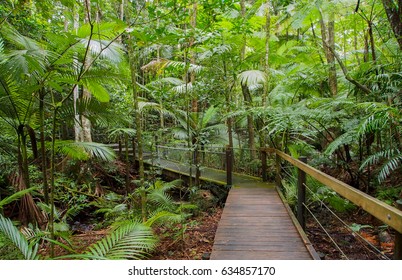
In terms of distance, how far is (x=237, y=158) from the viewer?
21.0 feet

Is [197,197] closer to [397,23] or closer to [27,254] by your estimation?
[27,254]

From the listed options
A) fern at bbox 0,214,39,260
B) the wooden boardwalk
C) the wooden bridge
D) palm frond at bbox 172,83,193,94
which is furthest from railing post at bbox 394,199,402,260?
palm frond at bbox 172,83,193,94

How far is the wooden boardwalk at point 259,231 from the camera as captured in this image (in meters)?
2.13

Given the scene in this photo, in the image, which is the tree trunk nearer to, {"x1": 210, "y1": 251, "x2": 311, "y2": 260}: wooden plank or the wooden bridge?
the wooden bridge

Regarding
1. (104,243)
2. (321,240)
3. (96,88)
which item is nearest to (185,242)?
(104,243)

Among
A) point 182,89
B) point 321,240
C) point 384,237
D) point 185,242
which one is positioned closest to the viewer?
point 384,237

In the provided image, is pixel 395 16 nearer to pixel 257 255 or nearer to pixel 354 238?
pixel 354 238

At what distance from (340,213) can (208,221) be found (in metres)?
1.96

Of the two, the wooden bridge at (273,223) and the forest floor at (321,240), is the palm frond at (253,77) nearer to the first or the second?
the wooden bridge at (273,223)

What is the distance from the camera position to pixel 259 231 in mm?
2633

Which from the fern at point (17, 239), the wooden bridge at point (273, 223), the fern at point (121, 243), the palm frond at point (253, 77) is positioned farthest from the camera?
the palm frond at point (253, 77)

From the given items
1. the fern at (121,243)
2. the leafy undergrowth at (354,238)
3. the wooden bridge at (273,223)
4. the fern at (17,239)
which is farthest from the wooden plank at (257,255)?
the fern at (17,239)
